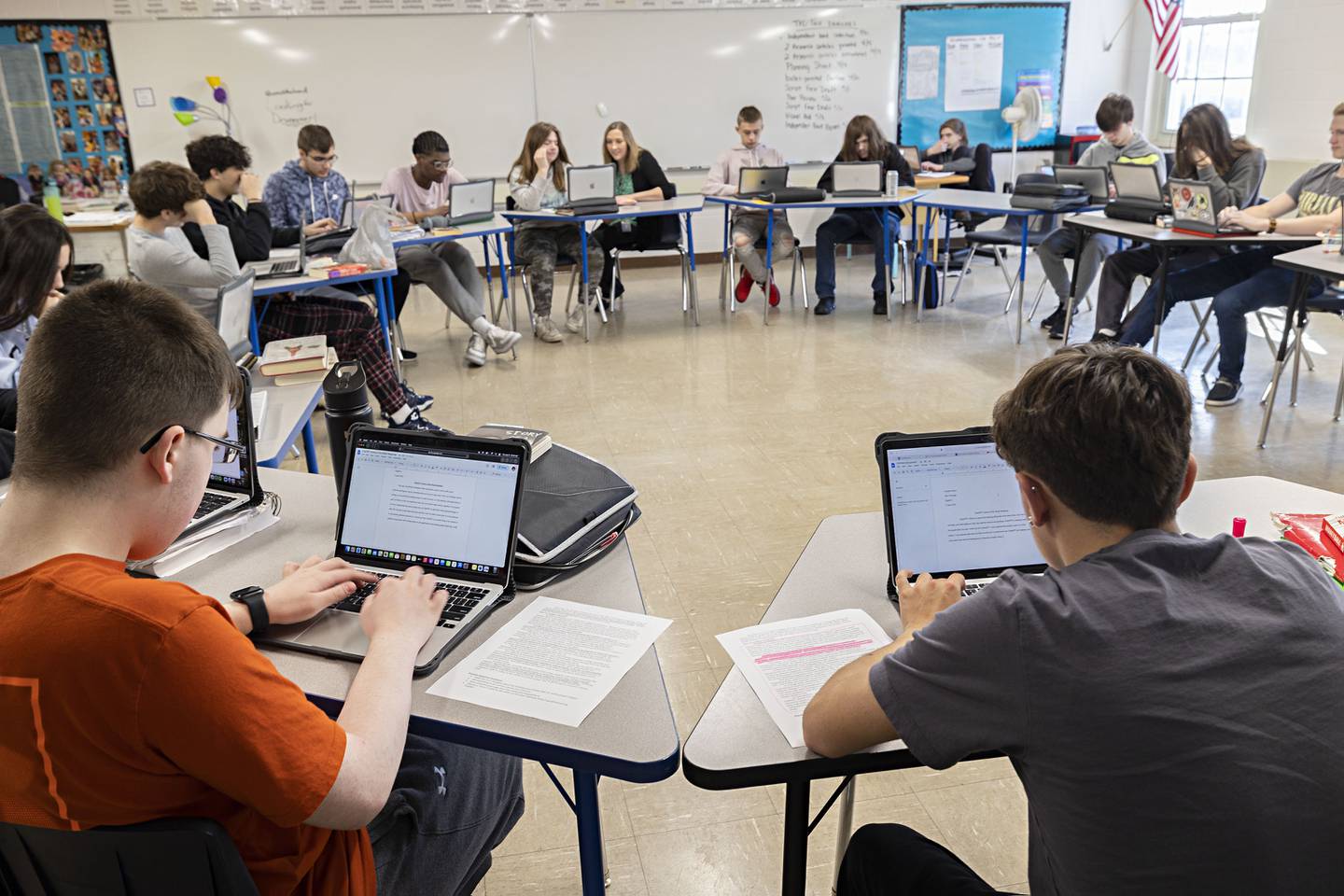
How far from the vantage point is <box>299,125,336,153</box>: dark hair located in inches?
218

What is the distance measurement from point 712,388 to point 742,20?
450cm

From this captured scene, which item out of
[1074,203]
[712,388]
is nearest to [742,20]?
[1074,203]

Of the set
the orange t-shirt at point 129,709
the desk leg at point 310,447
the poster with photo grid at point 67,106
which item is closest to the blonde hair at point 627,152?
the poster with photo grid at point 67,106

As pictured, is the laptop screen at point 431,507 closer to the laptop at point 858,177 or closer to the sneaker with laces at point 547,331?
the sneaker with laces at point 547,331

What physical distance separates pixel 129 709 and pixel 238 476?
3.54 ft

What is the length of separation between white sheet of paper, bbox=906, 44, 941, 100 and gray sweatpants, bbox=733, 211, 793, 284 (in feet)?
8.48

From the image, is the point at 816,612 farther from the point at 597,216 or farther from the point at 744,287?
the point at 744,287

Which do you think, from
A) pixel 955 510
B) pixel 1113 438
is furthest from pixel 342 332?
pixel 1113 438

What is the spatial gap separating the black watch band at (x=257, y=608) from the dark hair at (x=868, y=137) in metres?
6.00

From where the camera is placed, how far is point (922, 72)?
28.2ft

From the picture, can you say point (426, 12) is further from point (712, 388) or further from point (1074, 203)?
point (1074, 203)

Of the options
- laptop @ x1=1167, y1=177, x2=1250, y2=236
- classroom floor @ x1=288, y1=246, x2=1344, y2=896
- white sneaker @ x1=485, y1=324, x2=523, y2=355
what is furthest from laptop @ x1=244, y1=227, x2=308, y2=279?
laptop @ x1=1167, y1=177, x2=1250, y2=236

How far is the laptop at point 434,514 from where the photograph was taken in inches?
60.9

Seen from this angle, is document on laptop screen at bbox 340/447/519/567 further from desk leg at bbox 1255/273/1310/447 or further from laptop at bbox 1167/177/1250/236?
laptop at bbox 1167/177/1250/236
